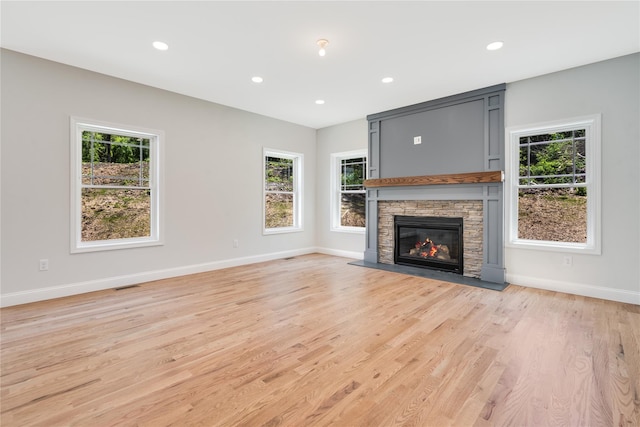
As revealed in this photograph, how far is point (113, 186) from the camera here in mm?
4156

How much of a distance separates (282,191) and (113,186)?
3.00 meters

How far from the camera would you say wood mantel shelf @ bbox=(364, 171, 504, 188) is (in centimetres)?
426

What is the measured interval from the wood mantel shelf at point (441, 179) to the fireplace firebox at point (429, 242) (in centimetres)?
62

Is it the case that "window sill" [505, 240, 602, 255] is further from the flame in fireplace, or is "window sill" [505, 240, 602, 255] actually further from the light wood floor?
the flame in fireplace

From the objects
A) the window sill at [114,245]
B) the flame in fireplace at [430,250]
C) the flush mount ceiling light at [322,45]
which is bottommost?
the flame in fireplace at [430,250]

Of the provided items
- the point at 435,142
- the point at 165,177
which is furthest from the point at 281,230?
the point at 435,142

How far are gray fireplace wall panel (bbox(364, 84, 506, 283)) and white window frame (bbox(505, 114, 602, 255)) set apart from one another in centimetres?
12

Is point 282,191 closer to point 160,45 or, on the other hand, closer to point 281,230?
point 281,230

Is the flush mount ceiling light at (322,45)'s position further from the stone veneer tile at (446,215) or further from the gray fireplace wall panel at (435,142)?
the stone veneer tile at (446,215)

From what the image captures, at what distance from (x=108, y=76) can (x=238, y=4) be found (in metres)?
2.52

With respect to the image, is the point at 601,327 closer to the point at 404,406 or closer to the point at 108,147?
the point at 404,406

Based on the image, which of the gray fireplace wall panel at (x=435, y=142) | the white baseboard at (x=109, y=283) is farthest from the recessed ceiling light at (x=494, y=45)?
the white baseboard at (x=109, y=283)

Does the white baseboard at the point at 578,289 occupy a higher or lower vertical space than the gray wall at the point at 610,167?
lower

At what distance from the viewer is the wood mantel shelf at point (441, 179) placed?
426 cm
